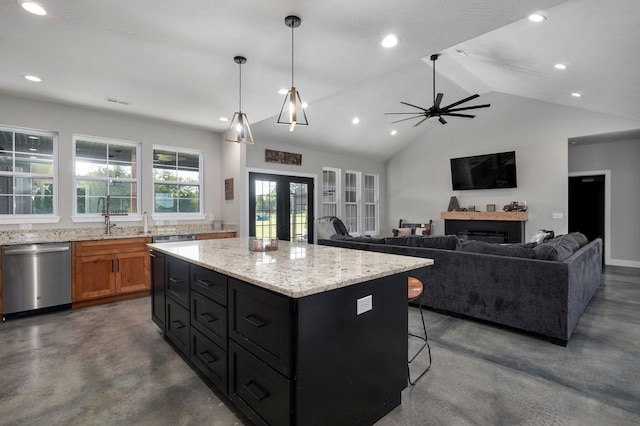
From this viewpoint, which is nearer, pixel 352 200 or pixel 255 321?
pixel 255 321

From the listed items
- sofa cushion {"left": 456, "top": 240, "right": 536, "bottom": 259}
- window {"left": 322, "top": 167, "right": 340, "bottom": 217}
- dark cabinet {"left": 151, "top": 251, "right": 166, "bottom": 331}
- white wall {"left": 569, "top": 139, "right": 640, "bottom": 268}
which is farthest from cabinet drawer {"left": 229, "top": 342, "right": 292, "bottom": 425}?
white wall {"left": 569, "top": 139, "right": 640, "bottom": 268}

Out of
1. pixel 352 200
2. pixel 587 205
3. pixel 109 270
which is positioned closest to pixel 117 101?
pixel 109 270

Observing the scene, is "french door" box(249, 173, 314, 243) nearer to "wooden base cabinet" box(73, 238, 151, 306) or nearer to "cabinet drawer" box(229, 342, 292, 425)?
"wooden base cabinet" box(73, 238, 151, 306)

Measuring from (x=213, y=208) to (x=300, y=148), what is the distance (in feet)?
7.76

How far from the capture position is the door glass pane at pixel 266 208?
6012 millimetres

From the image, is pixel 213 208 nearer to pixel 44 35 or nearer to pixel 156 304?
pixel 156 304

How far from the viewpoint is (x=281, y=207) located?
254 inches

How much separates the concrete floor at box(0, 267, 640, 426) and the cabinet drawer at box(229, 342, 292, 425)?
217 mm

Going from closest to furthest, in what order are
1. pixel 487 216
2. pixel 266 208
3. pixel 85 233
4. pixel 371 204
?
1. pixel 85 233
2. pixel 266 208
3. pixel 487 216
4. pixel 371 204

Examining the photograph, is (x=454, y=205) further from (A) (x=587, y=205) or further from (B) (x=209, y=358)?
(B) (x=209, y=358)

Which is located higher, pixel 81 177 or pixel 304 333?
pixel 81 177

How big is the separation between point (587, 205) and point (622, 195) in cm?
61

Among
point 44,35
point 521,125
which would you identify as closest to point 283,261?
point 44,35

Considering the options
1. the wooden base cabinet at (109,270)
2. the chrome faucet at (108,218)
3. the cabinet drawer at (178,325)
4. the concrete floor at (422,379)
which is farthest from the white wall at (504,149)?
A: the cabinet drawer at (178,325)
